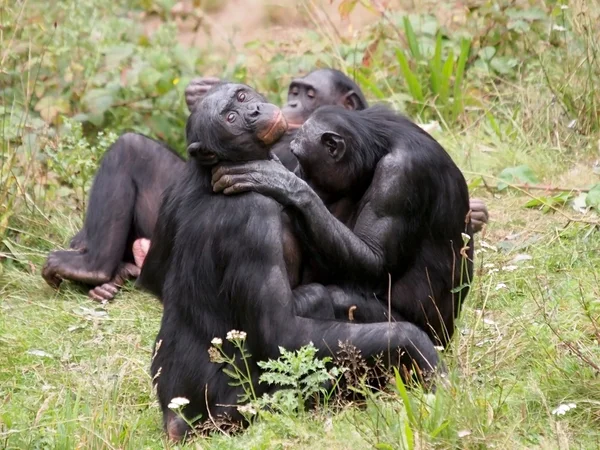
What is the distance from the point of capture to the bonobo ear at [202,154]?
511 centimetres

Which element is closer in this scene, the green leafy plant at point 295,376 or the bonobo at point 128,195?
the green leafy plant at point 295,376

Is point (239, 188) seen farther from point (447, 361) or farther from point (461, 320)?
point (461, 320)

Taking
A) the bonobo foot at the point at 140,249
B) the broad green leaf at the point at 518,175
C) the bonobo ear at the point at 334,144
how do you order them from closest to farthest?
the bonobo ear at the point at 334,144 < the bonobo foot at the point at 140,249 < the broad green leaf at the point at 518,175

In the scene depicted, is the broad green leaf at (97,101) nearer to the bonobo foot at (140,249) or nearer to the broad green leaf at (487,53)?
the bonobo foot at (140,249)

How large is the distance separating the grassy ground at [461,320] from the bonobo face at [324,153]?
2.50 feet

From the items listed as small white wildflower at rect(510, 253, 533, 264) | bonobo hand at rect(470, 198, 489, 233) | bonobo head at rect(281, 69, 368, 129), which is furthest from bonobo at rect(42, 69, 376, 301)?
small white wildflower at rect(510, 253, 533, 264)

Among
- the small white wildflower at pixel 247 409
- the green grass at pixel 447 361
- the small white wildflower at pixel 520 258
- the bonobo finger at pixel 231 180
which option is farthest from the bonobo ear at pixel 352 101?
the small white wildflower at pixel 247 409

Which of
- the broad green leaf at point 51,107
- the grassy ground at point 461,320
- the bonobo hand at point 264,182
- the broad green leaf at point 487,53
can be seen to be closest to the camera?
the grassy ground at point 461,320

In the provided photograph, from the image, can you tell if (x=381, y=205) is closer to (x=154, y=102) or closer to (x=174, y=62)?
(x=154, y=102)

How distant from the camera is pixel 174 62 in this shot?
1017 centimetres

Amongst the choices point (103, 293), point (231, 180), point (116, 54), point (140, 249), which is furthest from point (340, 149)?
point (116, 54)

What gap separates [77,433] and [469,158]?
14.7ft

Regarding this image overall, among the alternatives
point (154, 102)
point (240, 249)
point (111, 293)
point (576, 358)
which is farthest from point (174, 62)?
point (576, 358)

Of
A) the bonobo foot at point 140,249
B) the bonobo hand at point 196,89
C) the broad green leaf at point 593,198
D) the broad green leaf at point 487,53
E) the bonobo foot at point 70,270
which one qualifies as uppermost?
the bonobo hand at point 196,89
